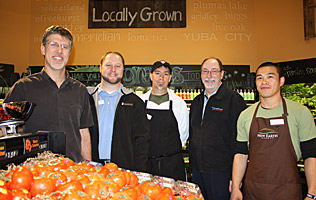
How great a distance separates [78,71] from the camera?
572 centimetres

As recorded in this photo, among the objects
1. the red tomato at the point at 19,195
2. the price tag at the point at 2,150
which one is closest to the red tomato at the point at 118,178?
the red tomato at the point at 19,195

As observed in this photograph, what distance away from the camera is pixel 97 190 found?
4.27ft

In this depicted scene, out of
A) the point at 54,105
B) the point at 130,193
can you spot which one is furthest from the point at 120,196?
the point at 54,105

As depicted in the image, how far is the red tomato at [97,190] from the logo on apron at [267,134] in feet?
5.55

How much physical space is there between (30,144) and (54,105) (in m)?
0.75

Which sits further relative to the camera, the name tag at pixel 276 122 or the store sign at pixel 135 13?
the store sign at pixel 135 13

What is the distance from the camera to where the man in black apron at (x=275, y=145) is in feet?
7.58

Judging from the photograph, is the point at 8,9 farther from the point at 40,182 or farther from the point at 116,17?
the point at 40,182

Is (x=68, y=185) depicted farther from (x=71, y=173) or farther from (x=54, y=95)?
(x=54, y=95)

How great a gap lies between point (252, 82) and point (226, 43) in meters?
1.64

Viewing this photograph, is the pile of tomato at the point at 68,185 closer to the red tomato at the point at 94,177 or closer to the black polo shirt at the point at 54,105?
the red tomato at the point at 94,177

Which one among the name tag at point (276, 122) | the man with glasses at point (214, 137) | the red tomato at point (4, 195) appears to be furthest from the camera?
the man with glasses at point (214, 137)

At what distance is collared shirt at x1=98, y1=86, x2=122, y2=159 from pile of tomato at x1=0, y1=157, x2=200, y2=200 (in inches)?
→ 47.5

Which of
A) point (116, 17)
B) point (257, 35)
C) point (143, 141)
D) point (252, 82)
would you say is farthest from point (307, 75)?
point (116, 17)
